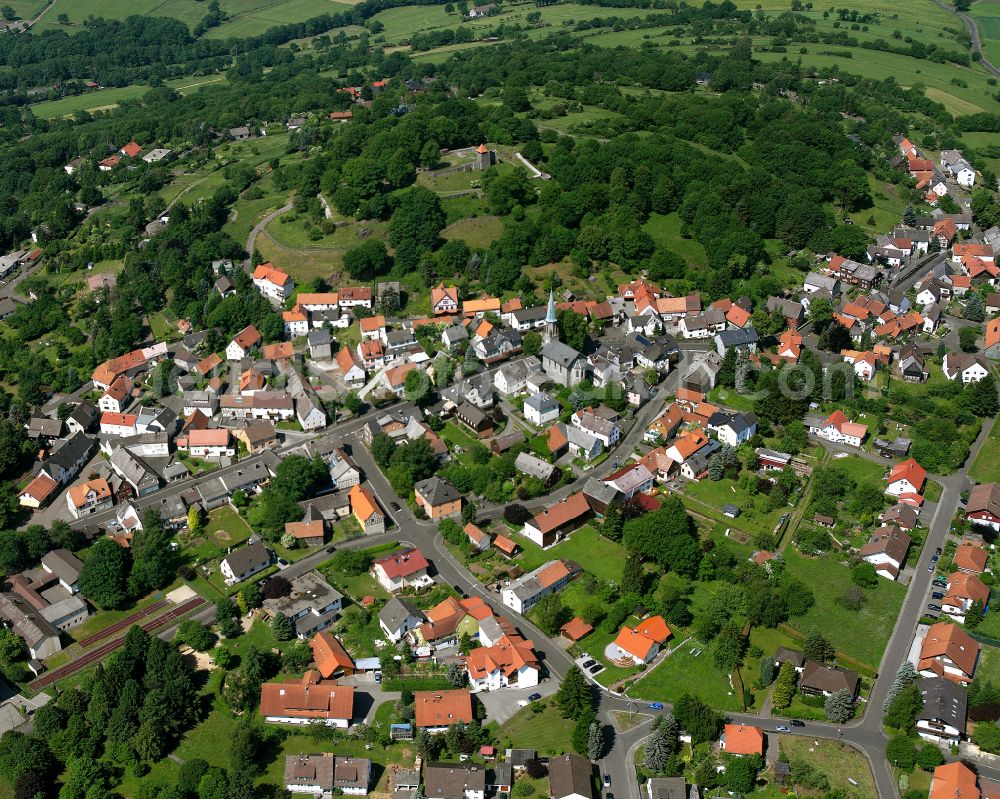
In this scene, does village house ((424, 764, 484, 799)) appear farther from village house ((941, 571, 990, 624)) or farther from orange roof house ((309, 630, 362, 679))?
village house ((941, 571, 990, 624))

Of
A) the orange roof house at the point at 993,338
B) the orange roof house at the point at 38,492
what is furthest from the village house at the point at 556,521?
the orange roof house at the point at 993,338

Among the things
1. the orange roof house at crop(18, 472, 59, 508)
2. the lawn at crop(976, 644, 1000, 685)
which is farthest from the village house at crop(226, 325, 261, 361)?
the lawn at crop(976, 644, 1000, 685)

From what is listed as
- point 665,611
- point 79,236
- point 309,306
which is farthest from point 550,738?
point 79,236

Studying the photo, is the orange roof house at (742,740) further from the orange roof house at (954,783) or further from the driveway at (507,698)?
the driveway at (507,698)

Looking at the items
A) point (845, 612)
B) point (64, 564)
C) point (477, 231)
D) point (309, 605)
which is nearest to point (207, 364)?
point (64, 564)

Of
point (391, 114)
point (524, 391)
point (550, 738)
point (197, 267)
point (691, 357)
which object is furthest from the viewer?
point (391, 114)

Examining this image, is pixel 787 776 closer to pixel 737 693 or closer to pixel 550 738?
pixel 737 693

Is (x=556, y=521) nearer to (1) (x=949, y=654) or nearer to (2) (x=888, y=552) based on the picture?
(2) (x=888, y=552)
